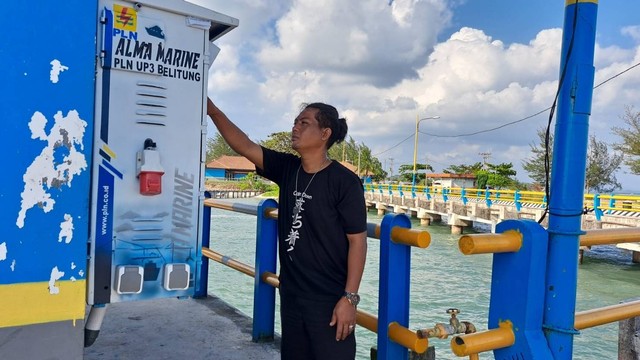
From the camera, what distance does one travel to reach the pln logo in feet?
7.22

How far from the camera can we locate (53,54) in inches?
79.3

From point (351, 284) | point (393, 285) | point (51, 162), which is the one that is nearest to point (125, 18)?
point (51, 162)

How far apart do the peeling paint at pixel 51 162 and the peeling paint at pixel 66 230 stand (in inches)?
3.0

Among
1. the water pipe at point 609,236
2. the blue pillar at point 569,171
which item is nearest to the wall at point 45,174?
the blue pillar at point 569,171

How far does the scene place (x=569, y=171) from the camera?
2.28 m

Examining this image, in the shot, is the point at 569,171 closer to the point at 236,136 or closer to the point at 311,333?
the point at 311,333

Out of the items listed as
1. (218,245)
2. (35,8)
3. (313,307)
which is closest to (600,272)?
(218,245)

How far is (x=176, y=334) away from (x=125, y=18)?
238cm

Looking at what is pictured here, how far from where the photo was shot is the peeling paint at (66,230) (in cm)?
207

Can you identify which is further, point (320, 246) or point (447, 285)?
point (447, 285)

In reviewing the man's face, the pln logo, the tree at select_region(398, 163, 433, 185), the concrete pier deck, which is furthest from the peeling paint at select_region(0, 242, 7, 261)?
the tree at select_region(398, 163, 433, 185)

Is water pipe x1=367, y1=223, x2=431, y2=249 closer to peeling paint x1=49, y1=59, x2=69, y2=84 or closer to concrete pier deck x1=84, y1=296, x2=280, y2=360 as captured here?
concrete pier deck x1=84, y1=296, x2=280, y2=360

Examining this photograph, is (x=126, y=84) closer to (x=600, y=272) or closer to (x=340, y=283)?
(x=340, y=283)

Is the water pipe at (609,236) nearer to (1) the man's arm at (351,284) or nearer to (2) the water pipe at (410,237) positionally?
(2) the water pipe at (410,237)
